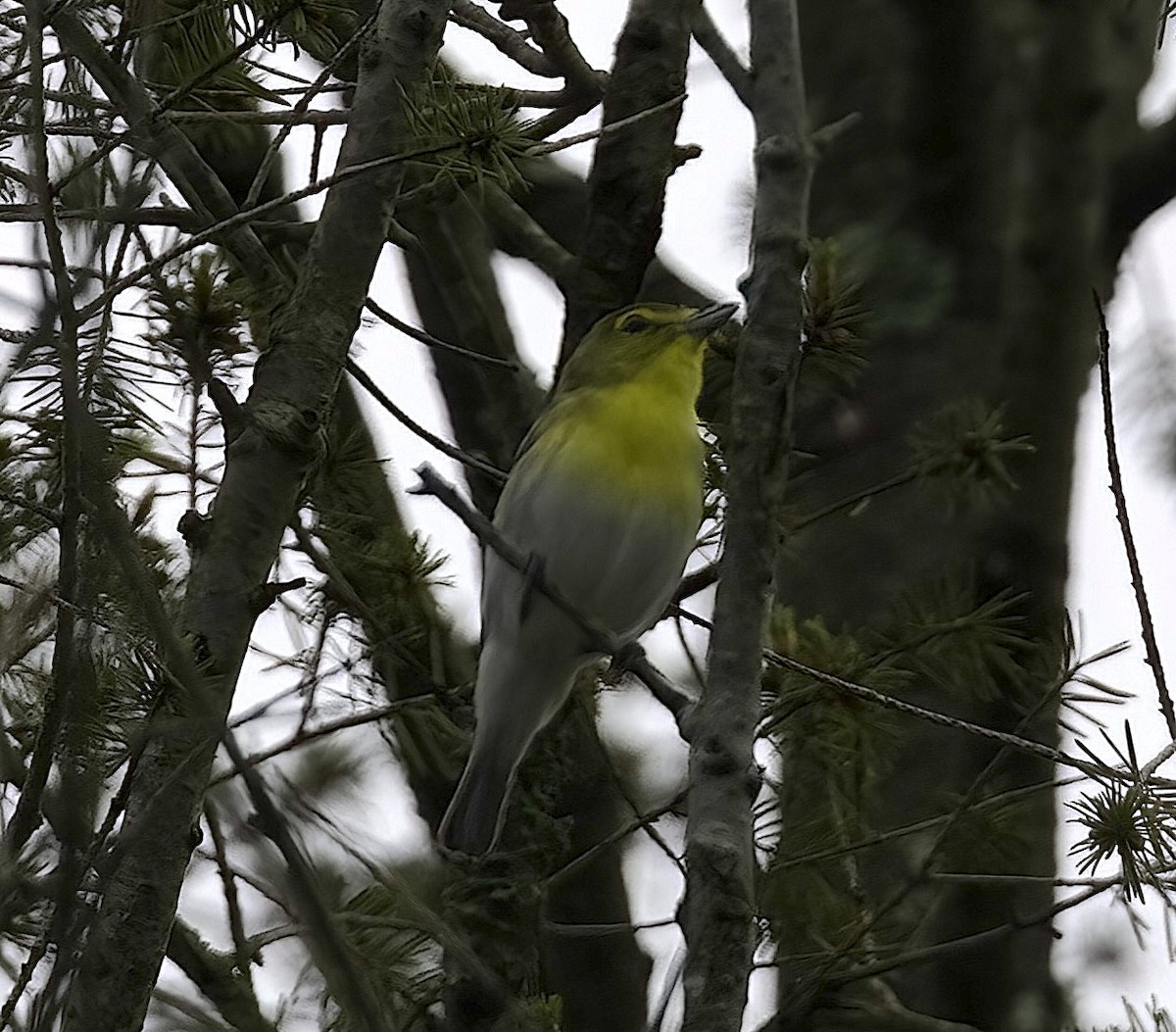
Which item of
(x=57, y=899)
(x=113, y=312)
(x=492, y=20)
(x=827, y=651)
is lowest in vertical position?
(x=57, y=899)

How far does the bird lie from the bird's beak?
8.5 inches

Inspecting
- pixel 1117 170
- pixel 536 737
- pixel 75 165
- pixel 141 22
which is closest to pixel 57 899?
pixel 75 165

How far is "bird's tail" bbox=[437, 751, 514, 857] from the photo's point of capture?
381 cm

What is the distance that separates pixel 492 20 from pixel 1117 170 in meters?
2.12

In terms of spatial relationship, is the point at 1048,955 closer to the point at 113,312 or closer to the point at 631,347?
the point at 631,347

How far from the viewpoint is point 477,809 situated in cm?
391

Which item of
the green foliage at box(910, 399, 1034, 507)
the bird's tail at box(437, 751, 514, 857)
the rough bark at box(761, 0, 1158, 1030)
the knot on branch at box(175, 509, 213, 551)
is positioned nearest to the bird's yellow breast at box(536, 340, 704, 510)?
the rough bark at box(761, 0, 1158, 1030)

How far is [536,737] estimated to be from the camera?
4242 mm

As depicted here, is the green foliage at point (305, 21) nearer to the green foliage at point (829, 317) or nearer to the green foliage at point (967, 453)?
the green foliage at point (829, 317)

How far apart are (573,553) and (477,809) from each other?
63 cm

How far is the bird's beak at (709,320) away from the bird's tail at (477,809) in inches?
47.0

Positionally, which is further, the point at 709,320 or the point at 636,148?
the point at 709,320

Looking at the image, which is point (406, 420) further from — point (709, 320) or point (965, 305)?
point (965, 305)

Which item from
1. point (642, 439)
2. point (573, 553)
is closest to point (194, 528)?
point (573, 553)
